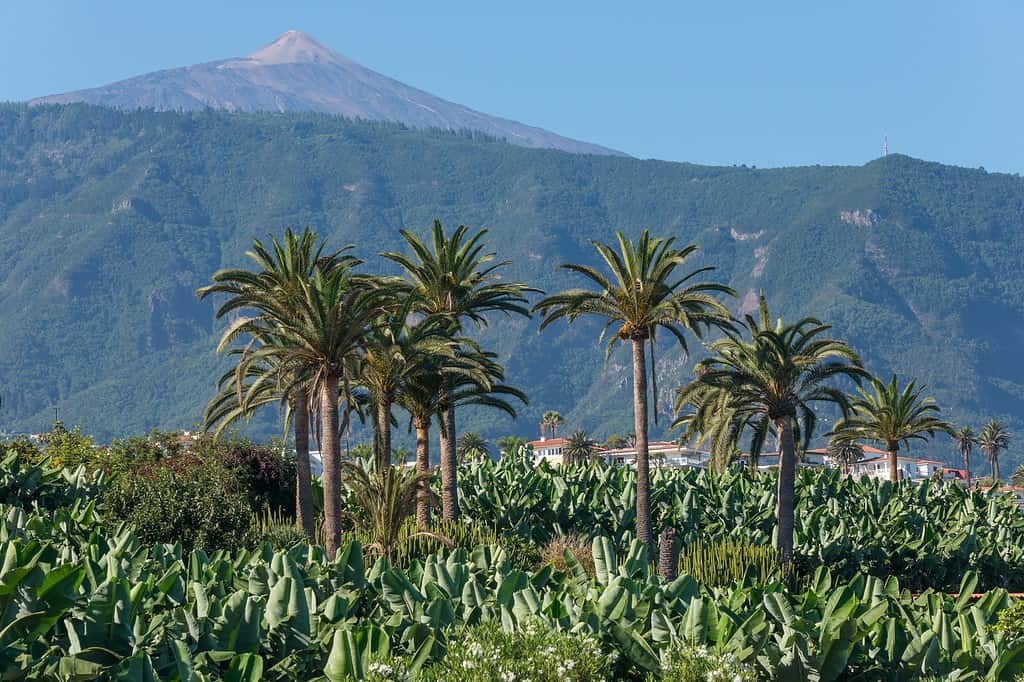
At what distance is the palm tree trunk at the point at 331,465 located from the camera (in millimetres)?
26281

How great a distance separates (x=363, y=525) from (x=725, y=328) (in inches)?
409

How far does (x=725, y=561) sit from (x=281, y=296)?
37.4ft

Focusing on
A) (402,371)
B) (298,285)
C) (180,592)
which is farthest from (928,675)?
(402,371)

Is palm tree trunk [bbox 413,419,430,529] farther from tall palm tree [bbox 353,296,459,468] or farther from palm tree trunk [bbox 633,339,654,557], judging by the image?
palm tree trunk [bbox 633,339,654,557]

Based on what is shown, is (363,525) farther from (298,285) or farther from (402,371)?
(298,285)

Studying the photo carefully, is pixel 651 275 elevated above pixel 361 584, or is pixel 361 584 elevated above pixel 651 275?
pixel 651 275

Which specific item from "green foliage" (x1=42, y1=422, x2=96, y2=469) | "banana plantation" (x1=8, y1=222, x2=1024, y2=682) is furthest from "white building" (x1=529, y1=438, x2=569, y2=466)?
"green foliage" (x1=42, y1=422, x2=96, y2=469)

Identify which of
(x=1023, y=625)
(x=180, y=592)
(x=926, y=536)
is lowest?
(x=926, y=536)

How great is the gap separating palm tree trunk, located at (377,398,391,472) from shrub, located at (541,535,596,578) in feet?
13.4

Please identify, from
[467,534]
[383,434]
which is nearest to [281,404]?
[383,434]

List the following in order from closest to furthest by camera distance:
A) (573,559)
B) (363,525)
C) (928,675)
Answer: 1. (928,675)
2. (573,559)
3. (363,525)

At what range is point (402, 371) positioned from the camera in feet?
98.2

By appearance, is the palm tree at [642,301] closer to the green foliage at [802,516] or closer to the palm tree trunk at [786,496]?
the green foliage at [802,516]

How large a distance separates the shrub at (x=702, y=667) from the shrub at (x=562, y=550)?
15.3 m
